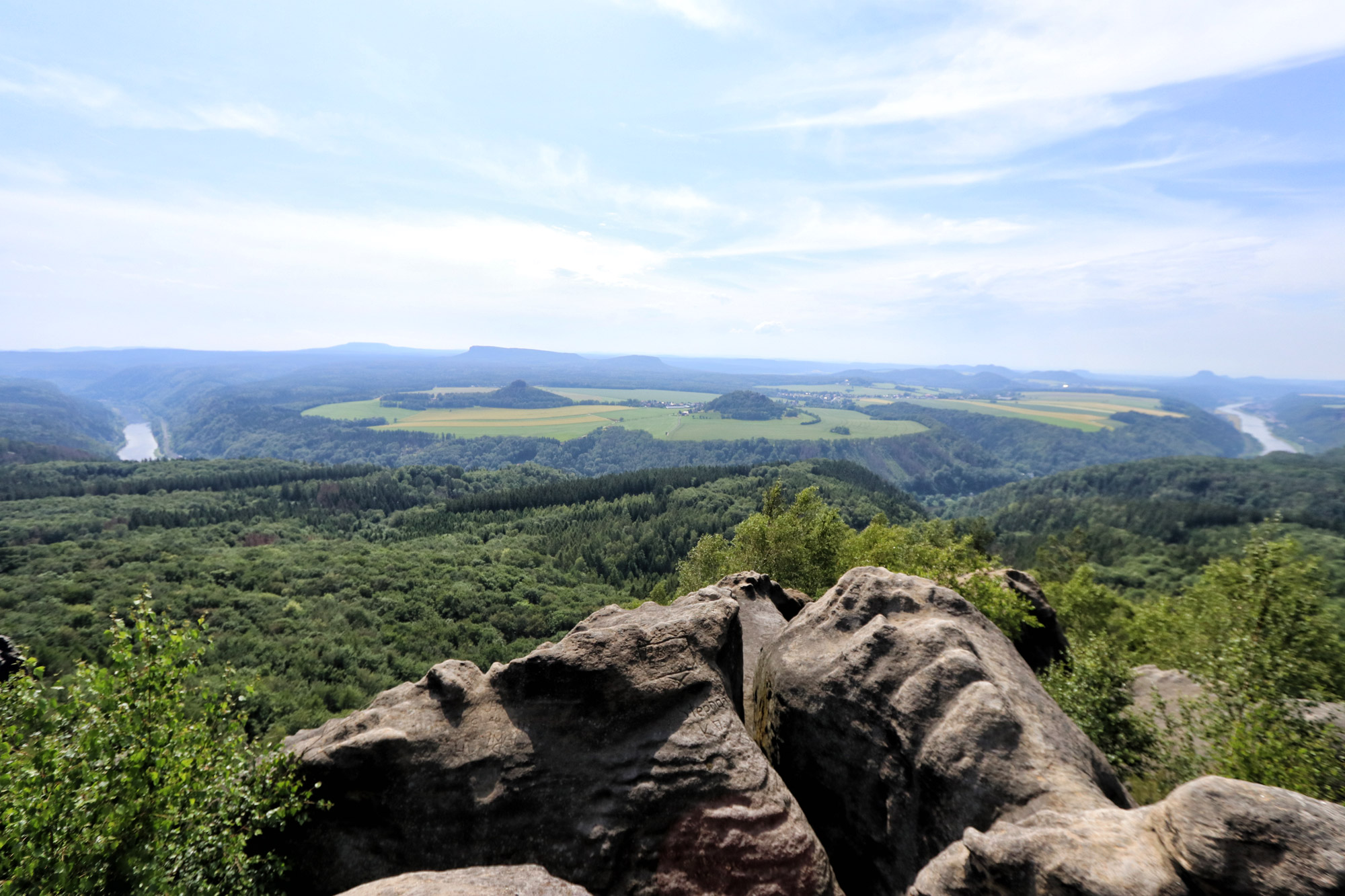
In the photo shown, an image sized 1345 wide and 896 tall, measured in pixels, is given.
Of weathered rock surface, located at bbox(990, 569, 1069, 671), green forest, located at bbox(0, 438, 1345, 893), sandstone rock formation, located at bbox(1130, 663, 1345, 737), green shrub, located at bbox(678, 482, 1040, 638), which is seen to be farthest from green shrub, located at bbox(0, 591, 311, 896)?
green shrub, located at bbox(678, 482, 1040, 638)

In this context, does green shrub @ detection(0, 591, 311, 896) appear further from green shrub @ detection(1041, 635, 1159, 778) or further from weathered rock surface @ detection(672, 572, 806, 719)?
green shrub @ detection(1041, 635, 1159, 778)

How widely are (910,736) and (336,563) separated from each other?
11533 cm

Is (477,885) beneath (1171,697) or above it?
above

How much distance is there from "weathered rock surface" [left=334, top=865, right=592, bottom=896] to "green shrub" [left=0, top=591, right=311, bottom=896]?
437 centimetres

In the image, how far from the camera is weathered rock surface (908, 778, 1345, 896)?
31.5ft

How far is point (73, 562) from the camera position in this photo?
89625 millimetres

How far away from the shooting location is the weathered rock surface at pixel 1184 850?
9.60 meters

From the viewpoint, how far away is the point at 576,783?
16.4m

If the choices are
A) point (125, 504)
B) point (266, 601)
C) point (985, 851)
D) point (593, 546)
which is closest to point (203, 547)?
point (266, 601)

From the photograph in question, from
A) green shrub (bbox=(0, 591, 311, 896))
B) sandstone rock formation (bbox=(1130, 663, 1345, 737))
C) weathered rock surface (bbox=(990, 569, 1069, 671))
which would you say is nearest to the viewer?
green shrub (bbox=(0, 591, 311, 896))

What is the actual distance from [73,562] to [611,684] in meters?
123

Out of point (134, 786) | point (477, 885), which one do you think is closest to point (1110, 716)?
point (477, 885)

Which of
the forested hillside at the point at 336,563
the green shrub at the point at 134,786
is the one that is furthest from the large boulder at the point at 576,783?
the forested hillside at the point at 336,563

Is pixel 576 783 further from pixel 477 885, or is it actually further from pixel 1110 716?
pixel 1110 716
